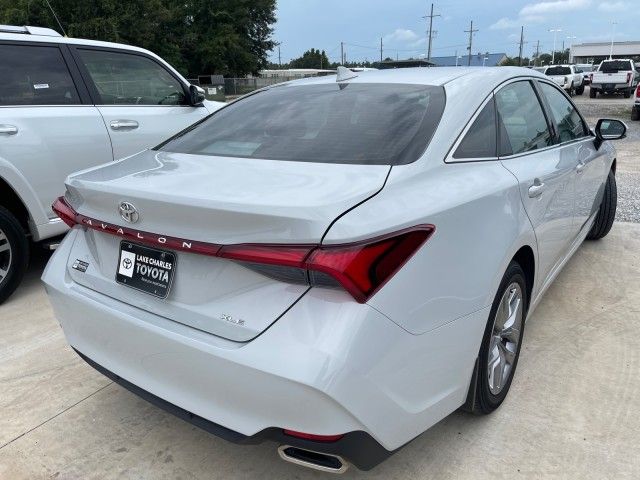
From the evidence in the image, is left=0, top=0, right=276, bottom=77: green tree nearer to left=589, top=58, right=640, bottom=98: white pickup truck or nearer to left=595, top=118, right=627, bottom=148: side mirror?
left=589, top=58, right=640, bottom=98: white pickup truck

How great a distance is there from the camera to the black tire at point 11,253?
3.85 meters

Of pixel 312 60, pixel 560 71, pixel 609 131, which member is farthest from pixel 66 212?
pixel 312 60

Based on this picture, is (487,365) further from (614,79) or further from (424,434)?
(614,79)

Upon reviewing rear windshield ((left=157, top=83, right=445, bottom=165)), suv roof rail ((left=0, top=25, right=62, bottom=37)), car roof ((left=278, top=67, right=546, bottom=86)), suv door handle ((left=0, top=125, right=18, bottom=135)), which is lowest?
suv door handle ((left=0, top=125, right=18, bottom=135))

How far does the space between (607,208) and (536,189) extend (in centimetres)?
260

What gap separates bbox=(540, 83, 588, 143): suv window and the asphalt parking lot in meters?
1.19

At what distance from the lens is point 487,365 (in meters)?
2.35

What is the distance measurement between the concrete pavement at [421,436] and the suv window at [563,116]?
1223 millimetres

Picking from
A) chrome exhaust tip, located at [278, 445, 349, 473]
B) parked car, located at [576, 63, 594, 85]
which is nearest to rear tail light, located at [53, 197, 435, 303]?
chrome exhaust tip, located at [278, 445, 349, 473]

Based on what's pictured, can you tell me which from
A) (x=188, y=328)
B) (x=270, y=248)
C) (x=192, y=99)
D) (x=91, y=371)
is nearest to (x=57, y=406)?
(x=91, y=371)

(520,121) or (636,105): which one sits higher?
(520,121)

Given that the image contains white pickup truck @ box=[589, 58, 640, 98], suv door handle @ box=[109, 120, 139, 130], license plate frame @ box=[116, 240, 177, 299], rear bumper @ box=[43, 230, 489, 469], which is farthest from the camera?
white pickup truck @ box=[589, 58, 640, 98]

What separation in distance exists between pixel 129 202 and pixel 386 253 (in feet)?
3.08

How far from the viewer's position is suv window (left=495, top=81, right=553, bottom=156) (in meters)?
2.69
